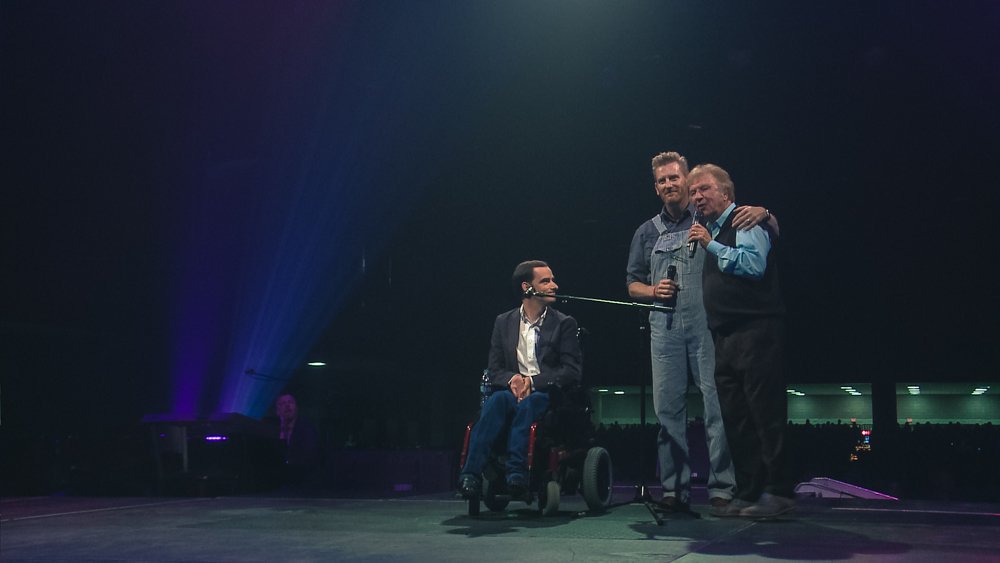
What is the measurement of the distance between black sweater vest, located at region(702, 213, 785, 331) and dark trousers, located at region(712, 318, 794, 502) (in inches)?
1.3

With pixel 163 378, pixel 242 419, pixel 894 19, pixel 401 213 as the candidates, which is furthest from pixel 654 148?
pixel 163 378

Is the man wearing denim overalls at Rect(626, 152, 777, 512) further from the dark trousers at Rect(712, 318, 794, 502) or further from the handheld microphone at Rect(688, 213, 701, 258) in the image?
the dark trousers at Rect(712, 318, 794, 502)

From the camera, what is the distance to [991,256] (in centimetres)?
1030

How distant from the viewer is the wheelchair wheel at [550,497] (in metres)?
3.44

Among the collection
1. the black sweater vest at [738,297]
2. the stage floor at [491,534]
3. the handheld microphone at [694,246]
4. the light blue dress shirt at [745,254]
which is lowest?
the stage floor at [491,534]

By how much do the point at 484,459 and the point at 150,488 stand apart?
14.0 ft

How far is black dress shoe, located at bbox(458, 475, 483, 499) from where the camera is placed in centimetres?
326

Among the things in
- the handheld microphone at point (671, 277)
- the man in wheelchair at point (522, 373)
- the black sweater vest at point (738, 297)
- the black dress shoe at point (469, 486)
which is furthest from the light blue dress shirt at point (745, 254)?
the black dress shoe at point (469, 486)

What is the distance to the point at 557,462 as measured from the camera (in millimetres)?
3559

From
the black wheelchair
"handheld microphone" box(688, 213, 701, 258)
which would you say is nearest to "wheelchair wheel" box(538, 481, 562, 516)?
the black wheelchair

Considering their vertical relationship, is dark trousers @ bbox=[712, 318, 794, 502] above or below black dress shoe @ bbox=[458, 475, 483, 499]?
above

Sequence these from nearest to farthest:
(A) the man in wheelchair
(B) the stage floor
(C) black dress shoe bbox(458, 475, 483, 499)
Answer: (B) the stage floor, (C) black dress shoe bbox(458, 475, 483, 499), (A) the man in wheelchair

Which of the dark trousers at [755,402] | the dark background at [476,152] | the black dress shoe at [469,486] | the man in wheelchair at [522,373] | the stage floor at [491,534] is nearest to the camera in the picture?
the stage floor at [491,534]

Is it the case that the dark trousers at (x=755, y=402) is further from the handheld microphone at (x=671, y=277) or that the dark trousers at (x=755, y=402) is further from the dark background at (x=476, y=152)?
the dark background at (x=476, y=152)
